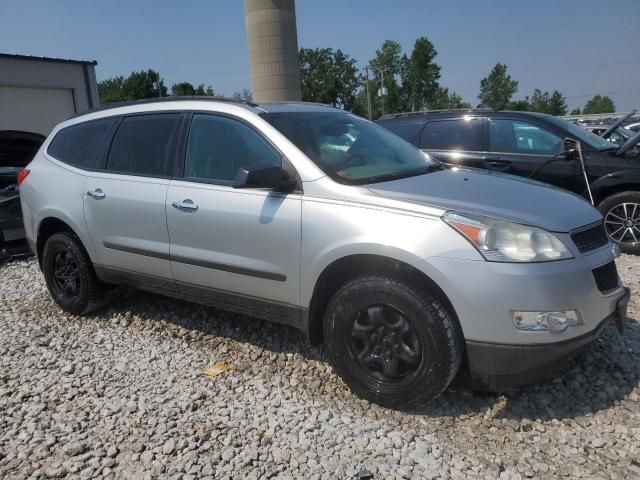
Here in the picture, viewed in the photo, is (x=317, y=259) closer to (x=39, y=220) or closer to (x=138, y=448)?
(x=138, y=448)

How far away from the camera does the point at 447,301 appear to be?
268 centimetres

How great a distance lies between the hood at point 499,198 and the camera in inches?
105

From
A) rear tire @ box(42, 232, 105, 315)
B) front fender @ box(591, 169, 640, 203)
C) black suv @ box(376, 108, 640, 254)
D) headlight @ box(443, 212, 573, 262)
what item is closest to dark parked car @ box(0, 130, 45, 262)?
rear tire @ box(42, 232, 105, 315)

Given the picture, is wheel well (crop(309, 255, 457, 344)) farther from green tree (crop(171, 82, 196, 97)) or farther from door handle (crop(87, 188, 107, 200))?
green tree (crop(171, 82, 196, 97))

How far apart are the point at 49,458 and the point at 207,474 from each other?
86 centimetres

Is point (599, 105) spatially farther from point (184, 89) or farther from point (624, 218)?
point (624, 218)

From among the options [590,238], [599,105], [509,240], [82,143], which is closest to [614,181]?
[590,238]

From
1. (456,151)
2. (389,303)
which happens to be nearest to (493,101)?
(456,151)

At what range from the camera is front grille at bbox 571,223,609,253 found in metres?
2.68

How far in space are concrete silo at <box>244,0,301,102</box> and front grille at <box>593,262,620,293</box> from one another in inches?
871

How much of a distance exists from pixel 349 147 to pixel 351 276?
0.97m

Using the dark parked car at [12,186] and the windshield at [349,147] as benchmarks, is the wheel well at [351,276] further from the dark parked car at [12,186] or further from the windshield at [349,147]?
the dark parked car at [12,186]

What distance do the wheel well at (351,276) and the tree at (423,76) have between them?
210 feet

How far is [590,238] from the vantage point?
2.79 meters
